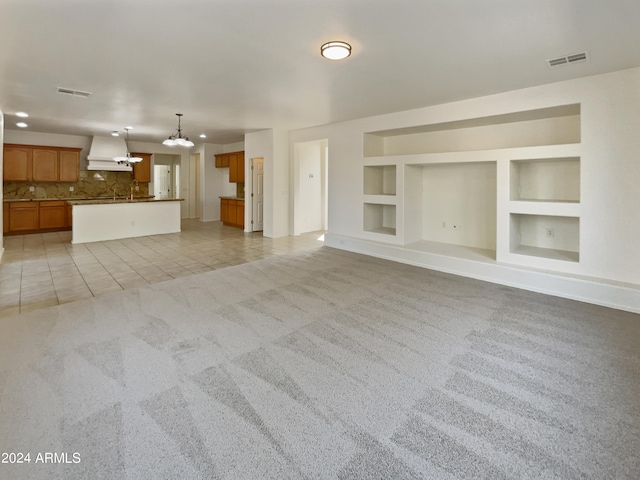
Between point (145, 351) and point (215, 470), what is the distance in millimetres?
1462

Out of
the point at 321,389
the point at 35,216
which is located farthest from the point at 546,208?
the point at 35,216

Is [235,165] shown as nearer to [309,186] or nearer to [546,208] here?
[309,186]

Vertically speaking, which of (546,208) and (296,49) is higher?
(296,49)

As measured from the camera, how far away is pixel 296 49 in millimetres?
3314

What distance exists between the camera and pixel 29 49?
338 centimetres

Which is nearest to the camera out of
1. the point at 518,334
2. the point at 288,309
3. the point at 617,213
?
the point at 518,334

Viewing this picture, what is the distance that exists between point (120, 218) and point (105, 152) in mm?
2608

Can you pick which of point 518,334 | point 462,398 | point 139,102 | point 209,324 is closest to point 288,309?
point 209,324

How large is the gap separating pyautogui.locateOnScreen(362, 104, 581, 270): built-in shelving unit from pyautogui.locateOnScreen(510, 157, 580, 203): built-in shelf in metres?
0.01

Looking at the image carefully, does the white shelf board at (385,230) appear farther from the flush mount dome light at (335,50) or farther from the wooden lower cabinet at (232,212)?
the wooden lower cabinet at (232,212)

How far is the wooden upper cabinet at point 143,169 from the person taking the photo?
34.6 ft

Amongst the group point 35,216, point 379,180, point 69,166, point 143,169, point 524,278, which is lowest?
point 524,278

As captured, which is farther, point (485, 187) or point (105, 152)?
point (105, 152)

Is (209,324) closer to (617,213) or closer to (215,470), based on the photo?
(215,470)
